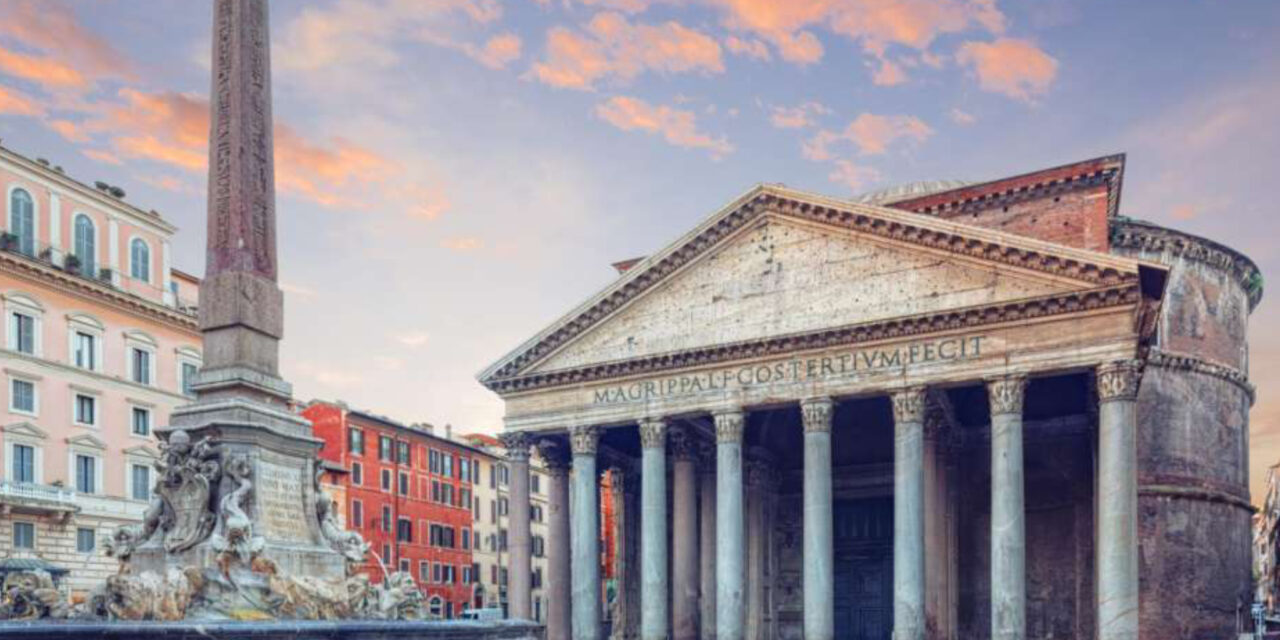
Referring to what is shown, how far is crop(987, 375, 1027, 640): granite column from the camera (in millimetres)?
23031

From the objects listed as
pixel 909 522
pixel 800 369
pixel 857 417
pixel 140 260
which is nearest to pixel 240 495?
pixel 909 522

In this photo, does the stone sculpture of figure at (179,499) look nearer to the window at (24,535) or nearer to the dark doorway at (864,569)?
the window at (24,535)

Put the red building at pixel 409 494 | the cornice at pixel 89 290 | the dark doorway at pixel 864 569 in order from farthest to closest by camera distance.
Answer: the red building at pixel 409 494, the dark doorway at pixel 864 569, the cornice at pixel 89 290

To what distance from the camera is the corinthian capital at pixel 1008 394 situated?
78.6ft

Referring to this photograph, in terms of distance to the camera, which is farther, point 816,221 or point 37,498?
point 37,498

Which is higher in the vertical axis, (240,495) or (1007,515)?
(240,495)

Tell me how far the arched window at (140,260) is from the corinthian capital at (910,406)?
2273 cm

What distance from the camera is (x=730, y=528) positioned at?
27.0m

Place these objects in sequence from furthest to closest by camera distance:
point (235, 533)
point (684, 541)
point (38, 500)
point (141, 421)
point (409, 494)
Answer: point (409, 494) → point (141, 421) → point (684, 541) → point (38, 500) → point (235, 533)

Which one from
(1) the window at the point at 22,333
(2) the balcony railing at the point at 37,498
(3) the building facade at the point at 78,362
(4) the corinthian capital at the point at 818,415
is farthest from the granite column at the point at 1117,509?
(1) the window at the point at 22,333

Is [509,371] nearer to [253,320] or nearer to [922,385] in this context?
[922,385]

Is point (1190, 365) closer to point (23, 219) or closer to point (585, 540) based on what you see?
point (585, 540)

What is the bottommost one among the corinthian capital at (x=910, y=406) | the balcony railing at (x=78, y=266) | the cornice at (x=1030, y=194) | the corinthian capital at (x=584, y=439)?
the corinthian capital at (x=584, y=439)

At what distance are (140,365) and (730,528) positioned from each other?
1849 cm
